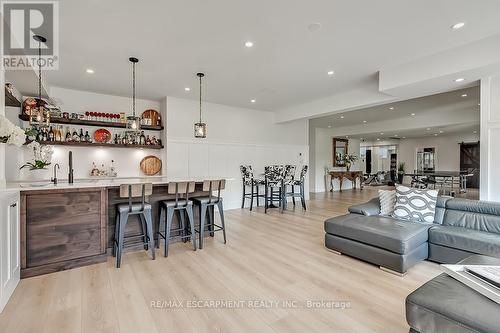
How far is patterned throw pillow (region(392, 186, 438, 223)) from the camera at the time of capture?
3.40 m

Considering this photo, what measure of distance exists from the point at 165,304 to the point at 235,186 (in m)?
4.67

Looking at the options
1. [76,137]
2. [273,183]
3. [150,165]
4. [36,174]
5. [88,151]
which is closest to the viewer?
[36,174]

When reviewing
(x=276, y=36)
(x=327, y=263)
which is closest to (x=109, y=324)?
(x=327, y=263)

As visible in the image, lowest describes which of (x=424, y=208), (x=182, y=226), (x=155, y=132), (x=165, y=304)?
(x=165, y=304)

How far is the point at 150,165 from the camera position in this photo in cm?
598

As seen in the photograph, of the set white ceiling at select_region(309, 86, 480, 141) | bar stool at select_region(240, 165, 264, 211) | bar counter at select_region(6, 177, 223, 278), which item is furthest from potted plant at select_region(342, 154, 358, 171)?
bar counter at select_region(6, 177, 223, 278)

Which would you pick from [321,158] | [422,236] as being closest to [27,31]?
[422,236]

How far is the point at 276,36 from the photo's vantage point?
307cm

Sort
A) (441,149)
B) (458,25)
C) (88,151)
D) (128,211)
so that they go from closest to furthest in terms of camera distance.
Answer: (458,25), (128,211), (88,151), (441,149)

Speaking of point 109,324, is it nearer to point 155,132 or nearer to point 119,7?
point 119,7

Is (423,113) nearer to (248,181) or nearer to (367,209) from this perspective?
(248,181)

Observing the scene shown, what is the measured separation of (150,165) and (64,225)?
120 inches

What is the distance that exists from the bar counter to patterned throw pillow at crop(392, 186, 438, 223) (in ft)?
11.3

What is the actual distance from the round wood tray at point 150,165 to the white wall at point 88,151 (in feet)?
0.34
